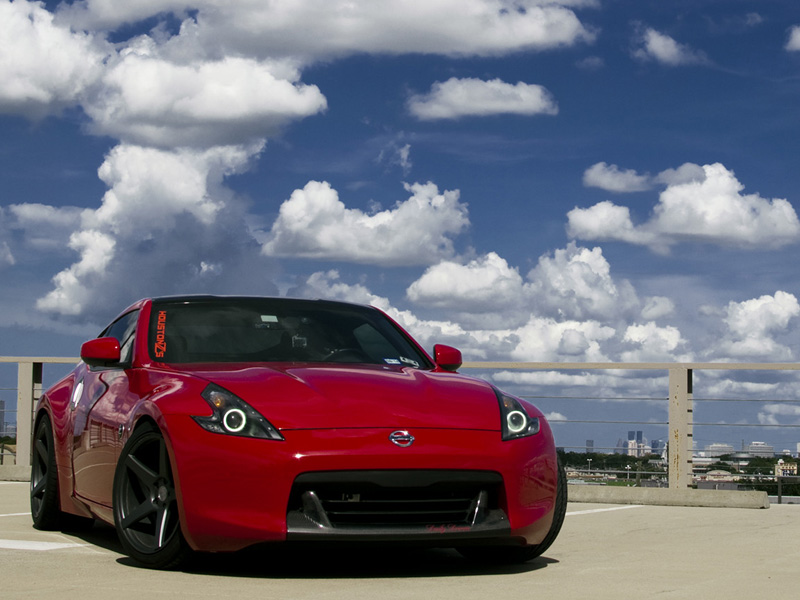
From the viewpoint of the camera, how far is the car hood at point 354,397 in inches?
189

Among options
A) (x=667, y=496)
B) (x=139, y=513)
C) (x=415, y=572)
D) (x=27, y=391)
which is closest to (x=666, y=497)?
(x=667, y=496)

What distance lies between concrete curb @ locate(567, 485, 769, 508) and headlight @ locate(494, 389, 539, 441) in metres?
5.46

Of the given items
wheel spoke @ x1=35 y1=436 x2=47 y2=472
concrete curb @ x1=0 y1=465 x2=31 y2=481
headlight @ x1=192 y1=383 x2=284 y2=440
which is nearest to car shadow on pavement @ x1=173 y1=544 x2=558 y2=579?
headlight @ x1=192 y1=383 x2=284 y2=440

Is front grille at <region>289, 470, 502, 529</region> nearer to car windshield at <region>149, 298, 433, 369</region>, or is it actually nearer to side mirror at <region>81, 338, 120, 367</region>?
car windshield at <region>149, 298, 433, 369</region>

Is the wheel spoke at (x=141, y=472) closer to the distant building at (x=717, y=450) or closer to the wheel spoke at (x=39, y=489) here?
the wheel spoke at (x=39, y=489)

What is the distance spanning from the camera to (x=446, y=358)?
624cm

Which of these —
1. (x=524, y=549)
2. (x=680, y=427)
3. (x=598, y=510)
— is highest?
(x=680, y=427)

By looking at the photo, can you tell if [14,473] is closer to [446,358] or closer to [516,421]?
[446,358]

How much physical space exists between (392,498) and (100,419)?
5.94ft

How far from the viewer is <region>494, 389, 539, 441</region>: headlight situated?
509cm

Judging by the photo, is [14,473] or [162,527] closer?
[162,527]

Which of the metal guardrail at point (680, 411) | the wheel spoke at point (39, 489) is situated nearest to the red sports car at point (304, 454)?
the wheel spoke at point (39, 489)

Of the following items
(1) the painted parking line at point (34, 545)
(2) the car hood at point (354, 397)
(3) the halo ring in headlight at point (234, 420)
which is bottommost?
(1) the painted parking line at point (34, 545)

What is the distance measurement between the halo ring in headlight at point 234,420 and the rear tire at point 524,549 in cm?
124
